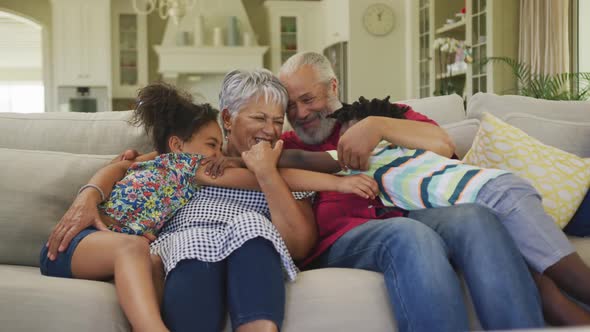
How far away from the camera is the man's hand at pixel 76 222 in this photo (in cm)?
162

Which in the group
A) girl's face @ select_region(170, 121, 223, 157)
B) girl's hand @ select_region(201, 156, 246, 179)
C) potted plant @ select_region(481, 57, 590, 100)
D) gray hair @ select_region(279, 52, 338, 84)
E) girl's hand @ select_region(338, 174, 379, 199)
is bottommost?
girl's hand @ select_region(338, 174, 379, 199)

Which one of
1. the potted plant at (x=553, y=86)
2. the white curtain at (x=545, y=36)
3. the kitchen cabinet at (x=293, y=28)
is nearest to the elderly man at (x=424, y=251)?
the potted plant at (x=553, y=86)

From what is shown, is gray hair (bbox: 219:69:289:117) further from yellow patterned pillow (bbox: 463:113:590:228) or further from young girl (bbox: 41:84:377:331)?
yellow patterned pillow (bbox: 463:113:590:228)

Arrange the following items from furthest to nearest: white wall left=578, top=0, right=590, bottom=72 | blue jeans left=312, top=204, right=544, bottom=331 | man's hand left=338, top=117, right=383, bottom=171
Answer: white wall left=578, top=0, right=590, bottom=72, man's hand left=338, top=117, right=383, bottom=171, blue jeans left=312, top=204, right=544, bottom=331

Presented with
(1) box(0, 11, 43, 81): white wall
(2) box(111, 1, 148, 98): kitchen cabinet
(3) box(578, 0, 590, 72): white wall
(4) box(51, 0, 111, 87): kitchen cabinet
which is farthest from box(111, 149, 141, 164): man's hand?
(1) box(0, 11, 43, 81): white wall

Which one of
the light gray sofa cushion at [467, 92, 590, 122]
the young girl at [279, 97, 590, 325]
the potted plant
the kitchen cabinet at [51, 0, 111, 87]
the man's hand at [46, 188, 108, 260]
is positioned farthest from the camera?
the kitchen cabinet at [51, 0, 111, 87]

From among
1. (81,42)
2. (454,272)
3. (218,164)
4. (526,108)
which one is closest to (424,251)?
(454,272)

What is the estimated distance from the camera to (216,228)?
5.53 ft

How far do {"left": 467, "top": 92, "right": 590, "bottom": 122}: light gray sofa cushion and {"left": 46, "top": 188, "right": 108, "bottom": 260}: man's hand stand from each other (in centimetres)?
143

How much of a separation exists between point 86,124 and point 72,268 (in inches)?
30.1

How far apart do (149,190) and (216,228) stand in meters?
0.22

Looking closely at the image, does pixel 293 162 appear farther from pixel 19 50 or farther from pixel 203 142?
pixel 19 50

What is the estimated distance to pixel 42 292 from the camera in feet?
4.74

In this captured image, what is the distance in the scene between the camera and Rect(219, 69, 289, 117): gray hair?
193 centimetres
